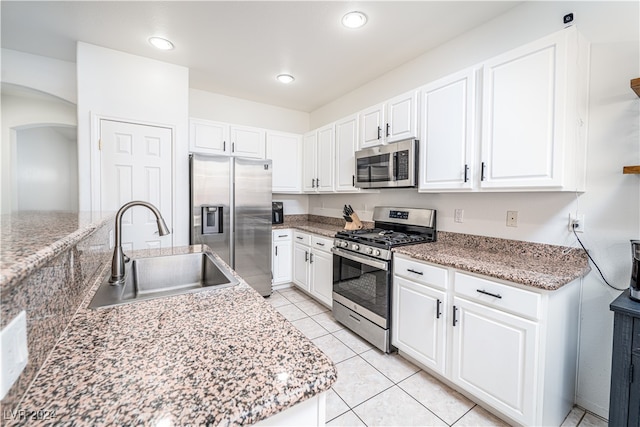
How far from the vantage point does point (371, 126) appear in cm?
274

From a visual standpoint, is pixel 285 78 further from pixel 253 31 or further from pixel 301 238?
pixel 301 238

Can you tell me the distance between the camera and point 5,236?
2.17 feet

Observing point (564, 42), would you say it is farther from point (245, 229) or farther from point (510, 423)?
point (245, 229)

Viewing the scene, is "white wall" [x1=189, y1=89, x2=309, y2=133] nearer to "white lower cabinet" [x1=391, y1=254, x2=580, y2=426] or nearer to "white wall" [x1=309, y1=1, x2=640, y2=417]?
"white wall" [x1=309, y1=1, x2=640, y2=417]

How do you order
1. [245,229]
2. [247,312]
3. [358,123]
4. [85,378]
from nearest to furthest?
[85,378], [247,312], [358,123], [245,229]

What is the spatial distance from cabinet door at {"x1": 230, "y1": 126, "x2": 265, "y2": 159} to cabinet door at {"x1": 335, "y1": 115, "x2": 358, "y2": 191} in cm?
112

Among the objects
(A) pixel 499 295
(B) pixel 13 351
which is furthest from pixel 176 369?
(A) pixel 499 295

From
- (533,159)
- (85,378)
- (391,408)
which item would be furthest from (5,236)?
(533,159)

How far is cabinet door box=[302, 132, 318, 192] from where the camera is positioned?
3746mm

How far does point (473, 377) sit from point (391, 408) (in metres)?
0.54

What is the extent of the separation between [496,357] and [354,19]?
8.36ft

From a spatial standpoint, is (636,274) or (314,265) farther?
(314,265)

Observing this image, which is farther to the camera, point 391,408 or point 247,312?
point 391,408

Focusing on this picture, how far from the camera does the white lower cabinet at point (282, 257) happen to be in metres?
3.60
